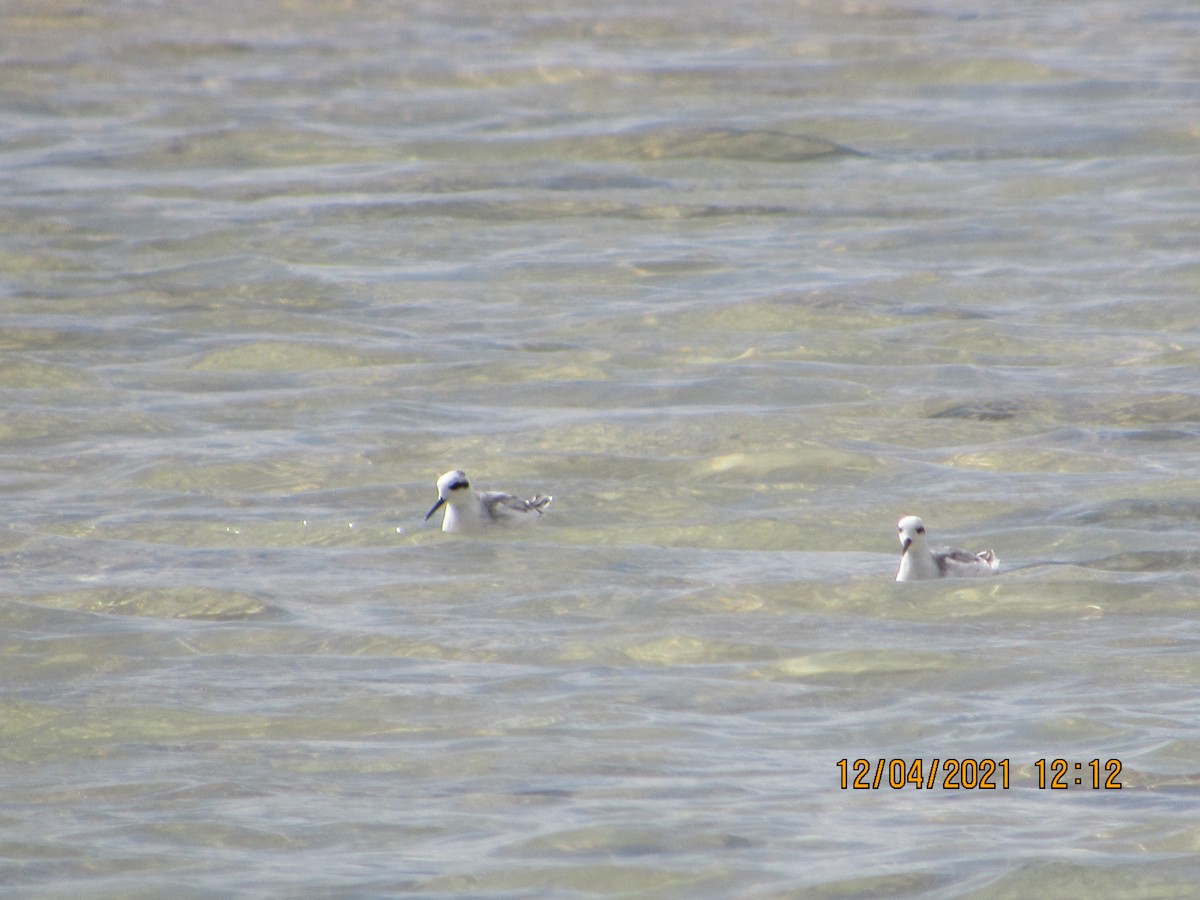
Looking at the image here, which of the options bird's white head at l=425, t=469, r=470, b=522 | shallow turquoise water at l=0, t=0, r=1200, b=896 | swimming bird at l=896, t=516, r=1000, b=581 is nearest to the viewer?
shallow turquoise water at l=0, t=0, r=1200, b=896

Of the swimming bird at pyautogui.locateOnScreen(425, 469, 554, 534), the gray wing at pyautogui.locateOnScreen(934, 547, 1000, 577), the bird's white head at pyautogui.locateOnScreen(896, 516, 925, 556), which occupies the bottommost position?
the gray wing at pyautogui.locateOnScreen(934, 547, 1000, 577)

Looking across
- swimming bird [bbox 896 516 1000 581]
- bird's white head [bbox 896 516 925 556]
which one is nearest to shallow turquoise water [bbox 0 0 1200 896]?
swimming bird [bbox 896 516 1000 581]

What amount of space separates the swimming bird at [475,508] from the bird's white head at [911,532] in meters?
1.87

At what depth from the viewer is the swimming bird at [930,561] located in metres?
8.66

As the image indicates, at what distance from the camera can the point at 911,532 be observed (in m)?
8.77

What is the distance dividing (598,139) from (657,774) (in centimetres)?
1255

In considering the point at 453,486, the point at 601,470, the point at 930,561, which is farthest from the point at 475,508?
the point at 930,561

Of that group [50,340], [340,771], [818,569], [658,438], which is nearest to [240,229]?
[50,340]

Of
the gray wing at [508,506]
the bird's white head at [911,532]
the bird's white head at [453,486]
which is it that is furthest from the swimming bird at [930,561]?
the bird's white head at [453,486]

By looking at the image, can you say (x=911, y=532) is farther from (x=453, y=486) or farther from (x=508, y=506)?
(x=453, y=486)

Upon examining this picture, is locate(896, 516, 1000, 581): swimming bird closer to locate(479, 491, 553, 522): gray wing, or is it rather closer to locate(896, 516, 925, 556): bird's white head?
locate(896, 516, 925, 556): bird's white head

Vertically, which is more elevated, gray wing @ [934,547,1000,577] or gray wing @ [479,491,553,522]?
gray wing @ [479,491,553,522]

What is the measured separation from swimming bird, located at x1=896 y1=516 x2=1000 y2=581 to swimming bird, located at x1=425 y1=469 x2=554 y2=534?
1.85 m

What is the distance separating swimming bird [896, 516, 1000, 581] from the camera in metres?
8.66
